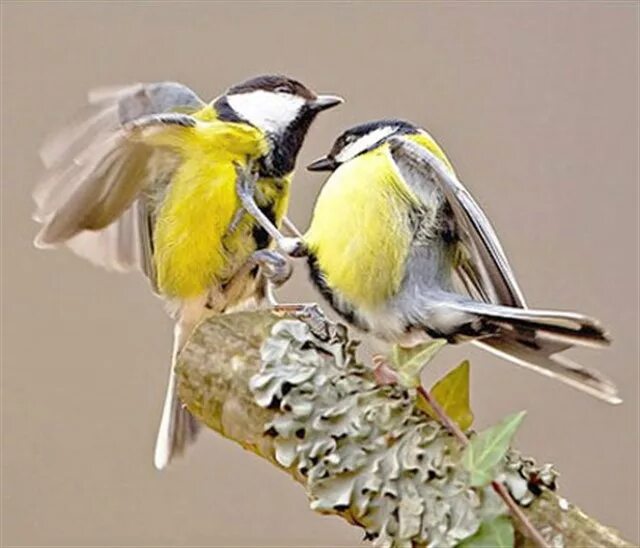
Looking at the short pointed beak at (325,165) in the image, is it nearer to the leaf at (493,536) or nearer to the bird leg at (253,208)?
the bird leg at (253,208)

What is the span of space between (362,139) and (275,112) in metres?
0.14

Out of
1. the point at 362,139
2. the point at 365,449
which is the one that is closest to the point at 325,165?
the point at 362,139

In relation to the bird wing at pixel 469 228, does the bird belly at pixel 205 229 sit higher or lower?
lower

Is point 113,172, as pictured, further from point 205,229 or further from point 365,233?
point 365,233

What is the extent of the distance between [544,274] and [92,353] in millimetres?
557

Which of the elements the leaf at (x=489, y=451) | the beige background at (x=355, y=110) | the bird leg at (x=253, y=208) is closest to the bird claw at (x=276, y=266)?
the bird leg at (x=253, y=208)

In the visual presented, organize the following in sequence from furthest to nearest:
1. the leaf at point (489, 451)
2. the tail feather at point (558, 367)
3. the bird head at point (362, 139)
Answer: the bird head at point (362, 139) → the tail feather at point (558, 367) → the leaf at point (489, 451)

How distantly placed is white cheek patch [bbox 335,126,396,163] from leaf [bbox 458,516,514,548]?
10.3 inches

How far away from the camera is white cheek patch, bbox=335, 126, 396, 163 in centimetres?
63

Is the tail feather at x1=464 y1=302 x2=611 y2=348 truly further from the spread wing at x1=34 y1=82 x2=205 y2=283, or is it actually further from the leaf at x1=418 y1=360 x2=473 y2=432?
the spread wing at x1=34 y1=82 x2=205 y2=283

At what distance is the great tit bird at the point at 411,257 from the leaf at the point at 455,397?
86mm

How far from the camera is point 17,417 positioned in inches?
54.9

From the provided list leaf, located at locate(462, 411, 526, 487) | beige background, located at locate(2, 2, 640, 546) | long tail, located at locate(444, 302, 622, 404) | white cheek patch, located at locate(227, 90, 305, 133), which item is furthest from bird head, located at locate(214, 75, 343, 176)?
beige background, located at locate(2, 2, 640, 546)

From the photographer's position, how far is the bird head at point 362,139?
0.62 meters
